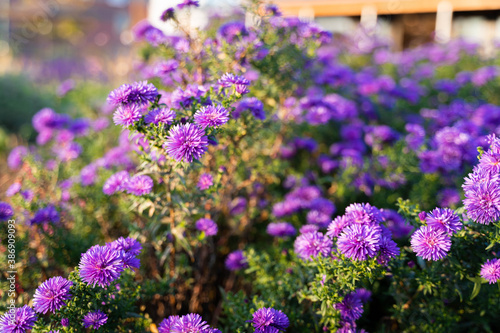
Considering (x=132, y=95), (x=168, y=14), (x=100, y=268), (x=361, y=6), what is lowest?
(x=100, y=268)

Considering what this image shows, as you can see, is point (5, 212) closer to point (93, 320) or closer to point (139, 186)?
point (139, 186)

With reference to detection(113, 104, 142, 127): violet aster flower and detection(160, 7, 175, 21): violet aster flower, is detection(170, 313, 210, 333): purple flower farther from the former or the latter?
detection(160, 7, 175, 21): violet aster flower

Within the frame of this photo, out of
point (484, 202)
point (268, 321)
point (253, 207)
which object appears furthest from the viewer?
point (253, 207)

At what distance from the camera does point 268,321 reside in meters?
1.29

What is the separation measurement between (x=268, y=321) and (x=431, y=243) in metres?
0.57

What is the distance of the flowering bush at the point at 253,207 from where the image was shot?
129cm

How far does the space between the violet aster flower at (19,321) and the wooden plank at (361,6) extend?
10668 mm

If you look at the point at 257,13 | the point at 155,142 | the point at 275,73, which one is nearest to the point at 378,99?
the point at 275,73

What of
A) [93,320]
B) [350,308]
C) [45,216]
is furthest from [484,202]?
[45,216]

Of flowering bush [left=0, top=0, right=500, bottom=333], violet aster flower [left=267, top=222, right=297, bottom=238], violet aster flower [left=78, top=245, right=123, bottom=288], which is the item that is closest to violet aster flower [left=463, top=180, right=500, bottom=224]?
flowering bush [left=0, top=0, right=500, bottom=333]

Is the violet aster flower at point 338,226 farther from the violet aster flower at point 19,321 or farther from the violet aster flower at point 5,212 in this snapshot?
the violet aster flower at point 5,212

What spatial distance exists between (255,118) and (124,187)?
24.7 inches

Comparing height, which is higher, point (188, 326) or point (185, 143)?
point (185, 143)

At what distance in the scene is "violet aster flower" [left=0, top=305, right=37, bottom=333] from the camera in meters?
1.18
